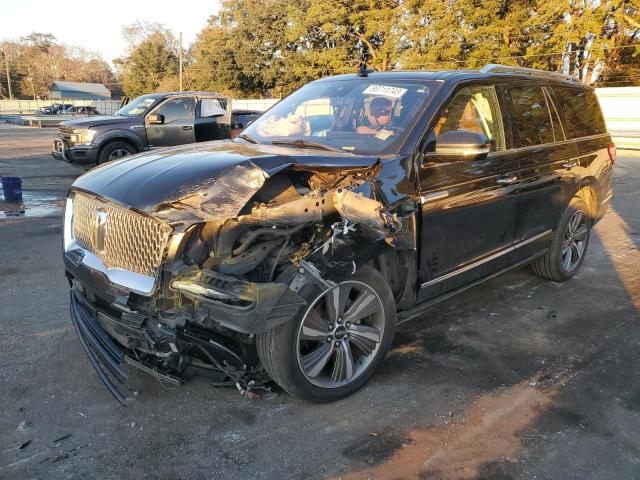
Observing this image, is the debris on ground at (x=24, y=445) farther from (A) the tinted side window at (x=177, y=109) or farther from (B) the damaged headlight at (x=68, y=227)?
(A) the tinted side window at (x=177, y=109)

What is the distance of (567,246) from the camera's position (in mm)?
5441

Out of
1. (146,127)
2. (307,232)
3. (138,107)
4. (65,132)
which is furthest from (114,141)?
(307,232)

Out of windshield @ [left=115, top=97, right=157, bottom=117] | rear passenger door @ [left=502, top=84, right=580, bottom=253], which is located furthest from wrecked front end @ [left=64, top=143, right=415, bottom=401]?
windshield @ [left=115, top=97, right=157, bottom=117]

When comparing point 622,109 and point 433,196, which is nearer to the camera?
point 433,196

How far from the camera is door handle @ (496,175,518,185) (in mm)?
4086

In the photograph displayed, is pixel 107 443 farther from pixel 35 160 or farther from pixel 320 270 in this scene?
pixel 35 160

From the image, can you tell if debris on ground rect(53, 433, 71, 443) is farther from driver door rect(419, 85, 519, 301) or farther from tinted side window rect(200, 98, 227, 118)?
tinted side window rect(200, 98, 227, 118)

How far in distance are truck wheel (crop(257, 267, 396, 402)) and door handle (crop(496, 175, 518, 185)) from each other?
1469mm

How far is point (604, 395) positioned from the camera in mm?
3367

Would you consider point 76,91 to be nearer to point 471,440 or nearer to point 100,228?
point 100,228

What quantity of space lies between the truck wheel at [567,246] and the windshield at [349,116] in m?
2.33

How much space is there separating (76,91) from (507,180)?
318ft

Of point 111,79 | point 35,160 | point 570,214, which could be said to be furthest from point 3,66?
point 570,214

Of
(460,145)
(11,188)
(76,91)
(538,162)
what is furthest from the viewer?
(76,91)
